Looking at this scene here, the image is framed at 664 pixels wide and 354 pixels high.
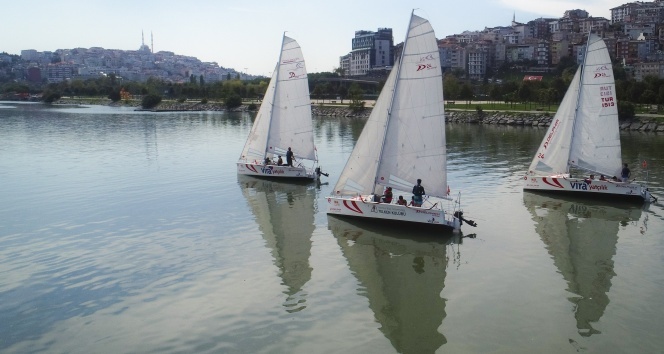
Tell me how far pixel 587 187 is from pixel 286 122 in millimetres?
20848

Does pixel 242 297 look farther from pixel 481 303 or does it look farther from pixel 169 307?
pixel 481 303

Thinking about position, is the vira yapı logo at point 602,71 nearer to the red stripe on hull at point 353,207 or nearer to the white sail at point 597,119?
the white sail at point 597,119

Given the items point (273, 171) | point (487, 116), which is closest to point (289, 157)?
point (273, 171)

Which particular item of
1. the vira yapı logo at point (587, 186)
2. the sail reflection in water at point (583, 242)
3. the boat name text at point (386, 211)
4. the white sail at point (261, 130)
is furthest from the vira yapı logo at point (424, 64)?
the white sail at point (261, 130)

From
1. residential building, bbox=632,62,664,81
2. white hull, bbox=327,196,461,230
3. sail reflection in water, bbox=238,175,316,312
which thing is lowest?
sail reflection in water, bbox=238,175,316,312

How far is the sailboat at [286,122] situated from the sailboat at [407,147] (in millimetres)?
12299

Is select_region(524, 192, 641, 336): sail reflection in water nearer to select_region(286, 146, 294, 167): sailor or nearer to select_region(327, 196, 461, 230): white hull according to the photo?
select_region(327, 196, 461, 230): white hull

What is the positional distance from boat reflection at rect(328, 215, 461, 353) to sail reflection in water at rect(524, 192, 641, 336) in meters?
4.42

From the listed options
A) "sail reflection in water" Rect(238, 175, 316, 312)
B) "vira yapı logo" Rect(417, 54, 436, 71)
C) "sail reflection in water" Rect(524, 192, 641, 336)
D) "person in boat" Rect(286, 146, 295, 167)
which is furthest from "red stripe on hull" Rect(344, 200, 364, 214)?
"person in boat" Rect(286, 146, 295, 167)

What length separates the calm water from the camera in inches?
643

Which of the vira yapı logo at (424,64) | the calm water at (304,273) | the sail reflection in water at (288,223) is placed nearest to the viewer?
the calm water at (304,273)

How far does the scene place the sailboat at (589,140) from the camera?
34.0m

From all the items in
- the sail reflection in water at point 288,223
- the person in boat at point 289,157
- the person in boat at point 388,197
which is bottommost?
the sail reflection in water at point 288,223

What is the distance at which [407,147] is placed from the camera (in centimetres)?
2797
